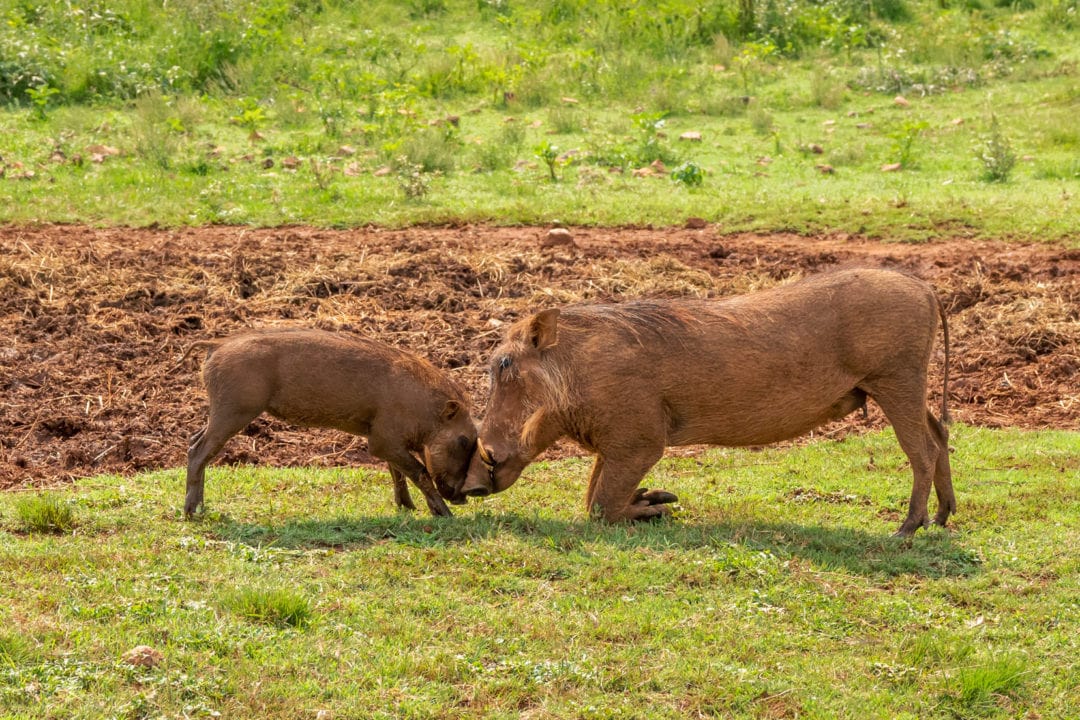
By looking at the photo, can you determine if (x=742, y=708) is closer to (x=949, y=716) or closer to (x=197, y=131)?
(x=949, y=716)

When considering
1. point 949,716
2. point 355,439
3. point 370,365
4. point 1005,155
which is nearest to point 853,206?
point 1005,155

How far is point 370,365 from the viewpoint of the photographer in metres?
6.68

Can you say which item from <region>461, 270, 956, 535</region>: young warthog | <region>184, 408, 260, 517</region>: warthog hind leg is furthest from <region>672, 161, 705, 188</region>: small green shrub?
<region>184, 408, 260, 517</region>: warthog hind leg

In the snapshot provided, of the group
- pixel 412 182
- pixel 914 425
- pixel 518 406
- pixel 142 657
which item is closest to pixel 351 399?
pixel 518 406

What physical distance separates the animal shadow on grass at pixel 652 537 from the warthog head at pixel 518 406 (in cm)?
22

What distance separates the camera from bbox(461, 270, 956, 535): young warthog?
6.31m

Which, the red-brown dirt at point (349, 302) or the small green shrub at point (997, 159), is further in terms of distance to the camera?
the small green shrub at point (997, 159)

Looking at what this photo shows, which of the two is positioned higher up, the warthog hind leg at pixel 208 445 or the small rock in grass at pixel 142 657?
the small rock in grass at pixel 142 657

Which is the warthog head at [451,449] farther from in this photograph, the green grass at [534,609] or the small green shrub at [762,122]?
the small green shrub at [762,122]

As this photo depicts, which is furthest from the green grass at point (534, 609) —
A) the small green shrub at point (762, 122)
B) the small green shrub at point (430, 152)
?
the small green shrub at point (762, 122)

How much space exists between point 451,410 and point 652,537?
4.10ft

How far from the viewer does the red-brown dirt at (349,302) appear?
802 cm

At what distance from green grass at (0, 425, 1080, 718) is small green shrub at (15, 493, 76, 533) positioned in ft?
0.20

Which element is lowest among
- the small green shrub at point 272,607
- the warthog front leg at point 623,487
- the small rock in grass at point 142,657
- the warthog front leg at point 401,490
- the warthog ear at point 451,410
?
the warthog front leg at point 401,490
